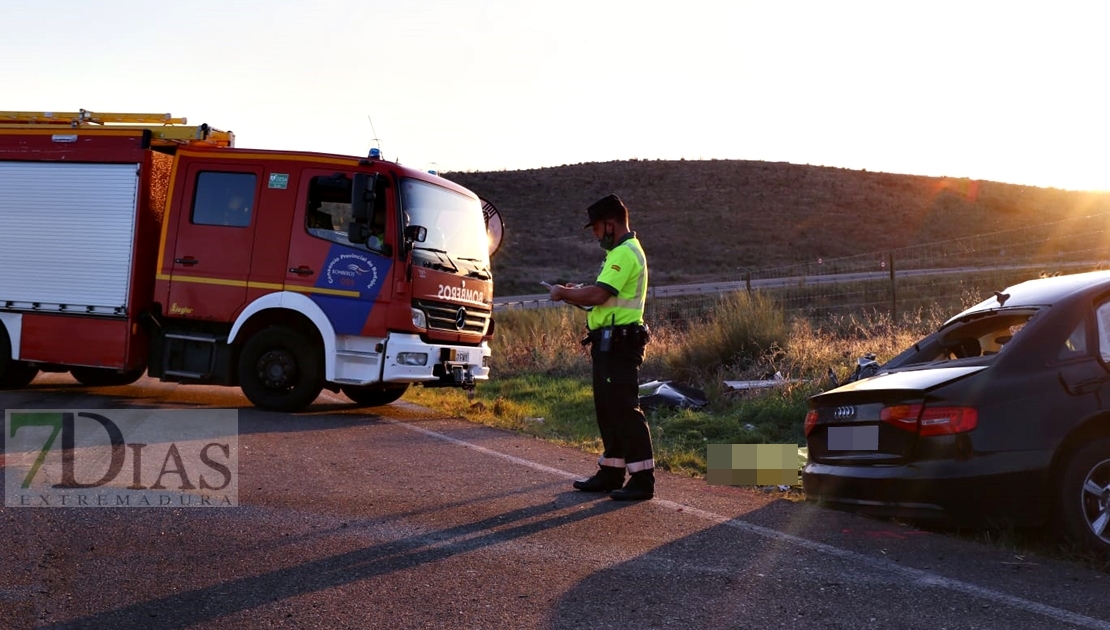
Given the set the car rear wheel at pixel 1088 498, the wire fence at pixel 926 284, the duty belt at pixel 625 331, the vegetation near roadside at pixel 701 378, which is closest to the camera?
the car rear wheel at pixel 1088 498

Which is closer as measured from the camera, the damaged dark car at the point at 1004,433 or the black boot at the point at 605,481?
the damaged dark car at the point at 1004,433

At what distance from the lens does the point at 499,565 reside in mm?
5117

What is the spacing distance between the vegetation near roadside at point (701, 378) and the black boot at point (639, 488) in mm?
1422

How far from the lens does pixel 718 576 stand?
4.94 m

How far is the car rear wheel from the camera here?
5.32 meters

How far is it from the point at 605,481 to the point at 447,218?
17.5 ft

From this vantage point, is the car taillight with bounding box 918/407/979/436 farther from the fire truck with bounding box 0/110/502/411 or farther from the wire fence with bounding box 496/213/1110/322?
the wire fence with bounding box 496/213/1110/322

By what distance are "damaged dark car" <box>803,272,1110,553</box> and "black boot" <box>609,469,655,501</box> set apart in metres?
1.16

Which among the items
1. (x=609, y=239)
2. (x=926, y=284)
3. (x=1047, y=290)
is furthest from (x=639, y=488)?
(x=926, y=284)

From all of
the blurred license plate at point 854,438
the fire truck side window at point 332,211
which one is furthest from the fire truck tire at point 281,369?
the blurred license plate at point 854,438

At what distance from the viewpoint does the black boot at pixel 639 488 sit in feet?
22.6

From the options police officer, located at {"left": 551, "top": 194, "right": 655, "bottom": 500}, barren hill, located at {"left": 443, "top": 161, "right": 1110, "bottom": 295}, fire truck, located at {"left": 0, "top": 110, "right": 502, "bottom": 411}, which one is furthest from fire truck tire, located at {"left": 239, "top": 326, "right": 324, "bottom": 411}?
barren hill, located at {"left": 443, "top": 161, "right": 1110, "bottom": 295}

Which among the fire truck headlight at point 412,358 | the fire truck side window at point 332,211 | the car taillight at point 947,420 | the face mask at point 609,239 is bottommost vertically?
the car taillight at point 947,420

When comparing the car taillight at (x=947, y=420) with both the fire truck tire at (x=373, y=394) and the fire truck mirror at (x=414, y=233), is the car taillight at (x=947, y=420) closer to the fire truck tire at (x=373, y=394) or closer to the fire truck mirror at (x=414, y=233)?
the fire truck mirror at (x=414, y=233)
